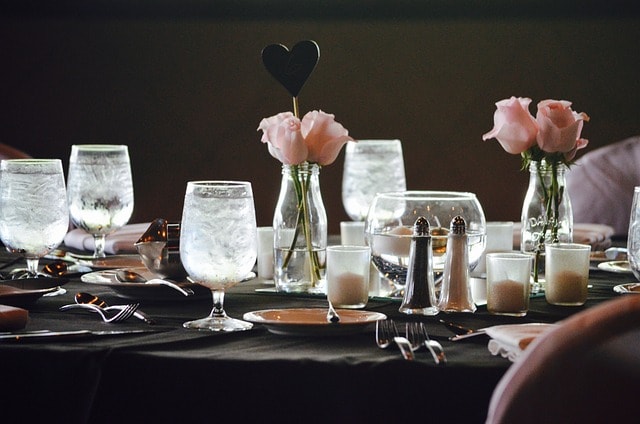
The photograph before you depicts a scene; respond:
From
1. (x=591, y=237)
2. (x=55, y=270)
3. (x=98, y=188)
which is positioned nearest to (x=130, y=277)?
(x=55, y=270)

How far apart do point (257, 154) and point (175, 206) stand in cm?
38

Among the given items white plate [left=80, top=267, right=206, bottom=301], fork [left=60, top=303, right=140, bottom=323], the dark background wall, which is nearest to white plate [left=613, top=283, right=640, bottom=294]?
white plate [left=80, top=267, right=206, bottom=301]

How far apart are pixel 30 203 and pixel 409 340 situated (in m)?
0.66

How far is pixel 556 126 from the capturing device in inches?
60.7

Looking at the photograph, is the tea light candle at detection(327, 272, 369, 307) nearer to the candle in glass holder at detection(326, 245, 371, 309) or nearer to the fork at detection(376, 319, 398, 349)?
the candle in glass holder at detection(326, 245, 371, 309)

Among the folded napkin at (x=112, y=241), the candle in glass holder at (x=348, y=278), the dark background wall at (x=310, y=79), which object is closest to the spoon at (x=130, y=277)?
the candle in glass holder at (x=348, y=278)

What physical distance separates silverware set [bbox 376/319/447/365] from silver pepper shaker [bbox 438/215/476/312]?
0.15 meters

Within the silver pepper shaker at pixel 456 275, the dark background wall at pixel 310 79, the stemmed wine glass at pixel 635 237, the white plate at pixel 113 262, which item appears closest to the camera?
the silver pepper shaker at pixel 456 275

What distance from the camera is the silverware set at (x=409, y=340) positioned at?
106 cm

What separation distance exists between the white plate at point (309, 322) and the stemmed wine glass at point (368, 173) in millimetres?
901

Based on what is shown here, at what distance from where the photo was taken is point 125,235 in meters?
2.17

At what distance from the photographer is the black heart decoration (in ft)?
5.33

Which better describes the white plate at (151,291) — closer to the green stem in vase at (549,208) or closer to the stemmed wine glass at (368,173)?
the green stem in vase at (549,208)

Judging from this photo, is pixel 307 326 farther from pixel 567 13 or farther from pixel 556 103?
pixel 567 13
